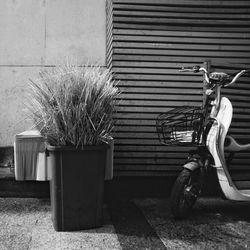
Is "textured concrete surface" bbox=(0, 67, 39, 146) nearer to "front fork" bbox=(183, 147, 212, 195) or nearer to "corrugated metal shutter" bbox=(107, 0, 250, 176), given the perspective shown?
"corrugated metal shutter" bbox=(107, 0, 250, 176)

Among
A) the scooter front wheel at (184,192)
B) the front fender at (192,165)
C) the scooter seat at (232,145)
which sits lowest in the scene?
the scooter front wheel at (184,192)

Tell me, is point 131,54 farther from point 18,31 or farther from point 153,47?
point 18,31

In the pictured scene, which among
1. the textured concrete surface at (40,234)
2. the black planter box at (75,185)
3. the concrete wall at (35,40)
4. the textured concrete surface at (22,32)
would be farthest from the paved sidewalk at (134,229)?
the textured concrete surface at (22,32)

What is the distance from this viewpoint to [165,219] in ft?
11.1

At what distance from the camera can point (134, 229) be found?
3068 mm

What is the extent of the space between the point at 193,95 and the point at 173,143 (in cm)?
103

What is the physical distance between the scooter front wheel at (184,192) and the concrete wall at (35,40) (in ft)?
6.54

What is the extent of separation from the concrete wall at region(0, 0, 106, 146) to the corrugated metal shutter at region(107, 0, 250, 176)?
1.43 feet

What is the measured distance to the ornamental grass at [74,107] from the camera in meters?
2.95

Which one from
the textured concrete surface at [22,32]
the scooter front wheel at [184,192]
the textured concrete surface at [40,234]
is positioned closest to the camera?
the textured concrete surface at [40,234]

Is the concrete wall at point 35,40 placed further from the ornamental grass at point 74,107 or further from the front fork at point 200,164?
the front fork at point 200,164

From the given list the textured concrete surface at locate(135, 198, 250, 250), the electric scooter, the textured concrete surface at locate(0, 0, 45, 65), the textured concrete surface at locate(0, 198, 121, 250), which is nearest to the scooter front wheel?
the electric scooter

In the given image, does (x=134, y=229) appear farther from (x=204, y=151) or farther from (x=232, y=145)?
(x=232, y=145)

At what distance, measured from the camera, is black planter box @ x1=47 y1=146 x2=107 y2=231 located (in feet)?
9.69
